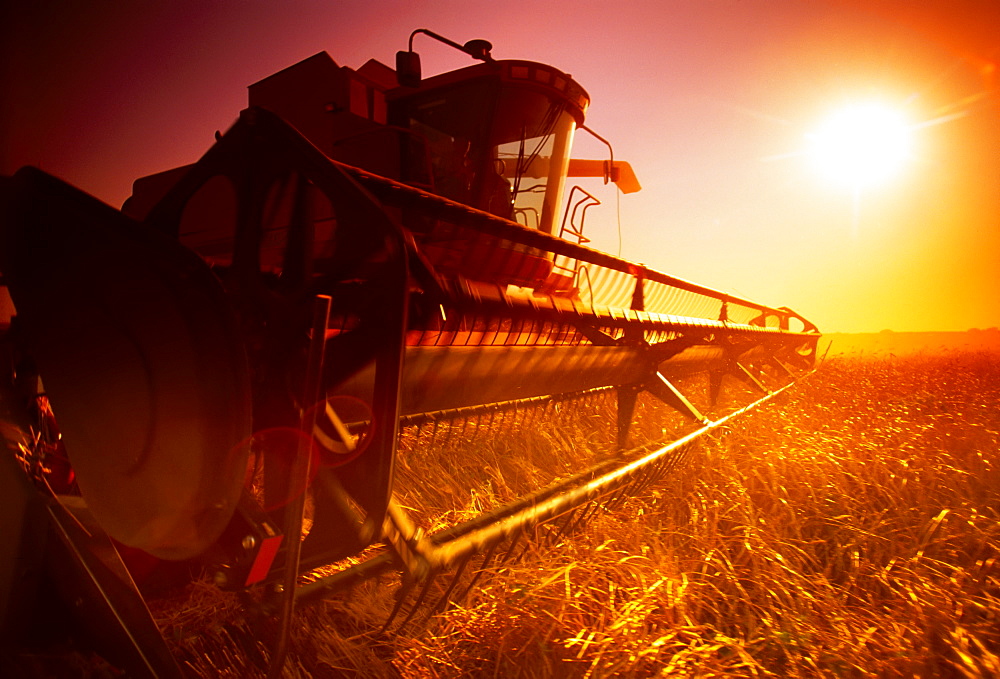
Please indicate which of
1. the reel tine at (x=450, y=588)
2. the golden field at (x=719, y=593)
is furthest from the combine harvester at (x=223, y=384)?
the golden field at (x=719, y=593)

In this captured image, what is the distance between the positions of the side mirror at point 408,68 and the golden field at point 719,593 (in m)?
1.96

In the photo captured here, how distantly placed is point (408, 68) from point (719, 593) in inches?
102

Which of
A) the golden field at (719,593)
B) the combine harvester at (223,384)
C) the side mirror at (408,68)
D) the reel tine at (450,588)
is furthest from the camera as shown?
the side mirror at (408,68)

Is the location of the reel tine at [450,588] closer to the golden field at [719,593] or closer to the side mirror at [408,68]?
the golden field at [719,593]

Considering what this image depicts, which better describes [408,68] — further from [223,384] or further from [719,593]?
[719,593]

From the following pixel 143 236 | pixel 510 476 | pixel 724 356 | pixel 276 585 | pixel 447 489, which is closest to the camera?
pixel 143 236

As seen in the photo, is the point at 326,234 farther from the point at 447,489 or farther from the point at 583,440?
→ the point at 583,440

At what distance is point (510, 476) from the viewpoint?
2787mm

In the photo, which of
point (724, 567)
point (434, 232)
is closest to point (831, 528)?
point (724, 567)

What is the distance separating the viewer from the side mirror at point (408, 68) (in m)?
2.45

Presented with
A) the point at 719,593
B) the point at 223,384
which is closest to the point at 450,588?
the point at 223,384

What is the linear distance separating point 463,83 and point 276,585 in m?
3.32

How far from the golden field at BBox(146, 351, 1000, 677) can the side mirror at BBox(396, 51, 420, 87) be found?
1.96m

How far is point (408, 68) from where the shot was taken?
2467mm
